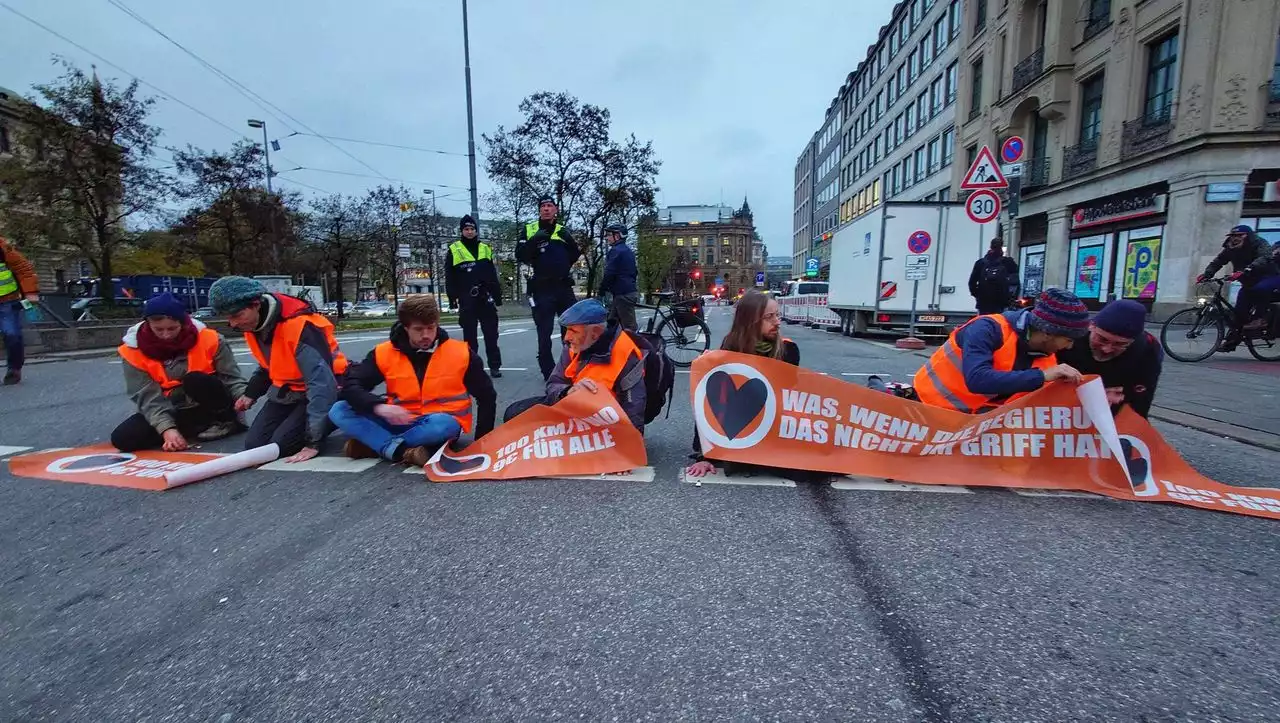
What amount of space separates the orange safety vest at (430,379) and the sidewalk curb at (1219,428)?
18.2ft

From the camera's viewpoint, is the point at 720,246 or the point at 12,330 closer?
the point at 12,330

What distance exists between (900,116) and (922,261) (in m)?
38.1

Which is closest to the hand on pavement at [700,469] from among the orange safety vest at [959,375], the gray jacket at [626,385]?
the gray jacket at [626,385]

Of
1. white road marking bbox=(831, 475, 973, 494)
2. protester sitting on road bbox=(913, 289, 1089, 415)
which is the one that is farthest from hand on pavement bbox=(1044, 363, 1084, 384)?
white road marking bbox=(831, 475, 973, 494)

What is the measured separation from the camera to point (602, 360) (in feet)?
12.3

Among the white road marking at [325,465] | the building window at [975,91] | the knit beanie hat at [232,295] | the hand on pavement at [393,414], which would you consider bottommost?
the white road marking at [325,465]

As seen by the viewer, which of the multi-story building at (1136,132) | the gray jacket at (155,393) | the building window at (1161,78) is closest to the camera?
the gray jacket at (155,393)

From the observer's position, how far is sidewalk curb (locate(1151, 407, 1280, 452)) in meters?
4.03

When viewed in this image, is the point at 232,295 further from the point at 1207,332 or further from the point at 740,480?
the point at 1207,332

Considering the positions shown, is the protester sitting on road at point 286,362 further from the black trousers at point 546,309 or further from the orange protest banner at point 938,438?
the black trousers at point 546,309

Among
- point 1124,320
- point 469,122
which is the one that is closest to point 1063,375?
point 1124,320

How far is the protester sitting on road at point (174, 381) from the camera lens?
154 inches

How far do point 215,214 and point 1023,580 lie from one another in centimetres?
3132

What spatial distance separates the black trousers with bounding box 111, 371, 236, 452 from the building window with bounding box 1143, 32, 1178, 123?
917 inches
